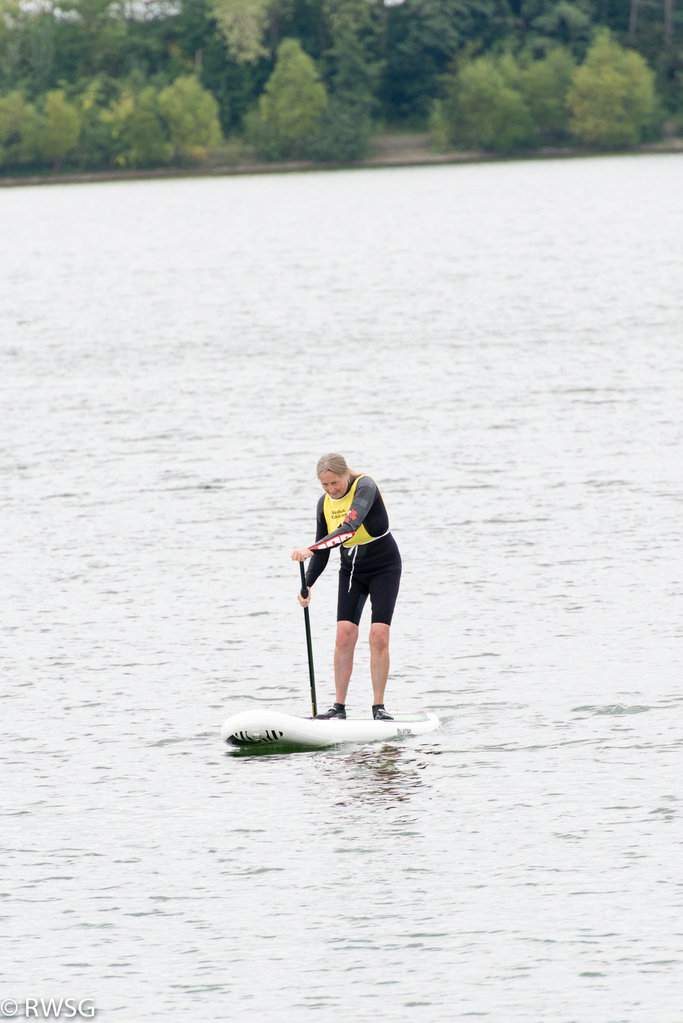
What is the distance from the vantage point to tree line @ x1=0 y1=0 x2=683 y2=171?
504 feet

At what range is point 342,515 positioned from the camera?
14.1m

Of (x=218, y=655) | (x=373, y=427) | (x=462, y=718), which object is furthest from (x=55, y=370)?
(x=462, y=718)

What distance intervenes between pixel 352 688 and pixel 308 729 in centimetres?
220

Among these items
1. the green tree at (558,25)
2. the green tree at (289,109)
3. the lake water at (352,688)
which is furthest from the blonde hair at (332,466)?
the green tree at (558,25)

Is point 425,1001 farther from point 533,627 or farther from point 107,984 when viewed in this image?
point 533,627

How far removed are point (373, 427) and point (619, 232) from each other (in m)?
56.5

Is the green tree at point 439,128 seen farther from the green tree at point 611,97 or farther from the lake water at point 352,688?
the lake water at point 352,688

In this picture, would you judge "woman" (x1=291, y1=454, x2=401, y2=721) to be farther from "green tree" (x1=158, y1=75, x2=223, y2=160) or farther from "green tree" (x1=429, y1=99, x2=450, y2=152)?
"green tree" (x1=429, y1=99, x2=450, y2=152)

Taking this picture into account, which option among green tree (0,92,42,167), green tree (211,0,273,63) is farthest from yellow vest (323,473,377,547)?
green tree (211,0,273,63)

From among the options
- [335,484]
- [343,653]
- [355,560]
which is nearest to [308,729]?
[343,653]

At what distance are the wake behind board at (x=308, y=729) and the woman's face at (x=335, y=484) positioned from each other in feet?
7.77

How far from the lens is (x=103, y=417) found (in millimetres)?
37562

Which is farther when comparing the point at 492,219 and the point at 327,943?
the point at 492,219

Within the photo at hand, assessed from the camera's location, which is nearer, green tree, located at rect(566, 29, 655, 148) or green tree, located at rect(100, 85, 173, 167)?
green tree, located at rect(566, 29, 655, 148)
